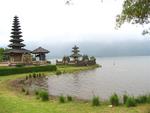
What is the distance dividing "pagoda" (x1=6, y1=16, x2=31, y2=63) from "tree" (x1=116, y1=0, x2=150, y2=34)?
72.1 m

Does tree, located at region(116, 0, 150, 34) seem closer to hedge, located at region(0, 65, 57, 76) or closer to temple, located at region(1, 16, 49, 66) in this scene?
hedge, located at region(0, 65, 57, 76)

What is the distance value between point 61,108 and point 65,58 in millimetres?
91562

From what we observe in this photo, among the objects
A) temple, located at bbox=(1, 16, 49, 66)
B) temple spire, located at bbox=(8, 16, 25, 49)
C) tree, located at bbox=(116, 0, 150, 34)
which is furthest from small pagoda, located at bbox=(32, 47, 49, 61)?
tree, located at bbox=(116, 0, 150, 34)

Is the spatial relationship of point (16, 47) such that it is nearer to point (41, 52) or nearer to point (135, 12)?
point (41, 52)

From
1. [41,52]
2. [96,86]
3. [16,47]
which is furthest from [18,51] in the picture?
[96,86]

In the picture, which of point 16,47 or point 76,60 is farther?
point 76,60

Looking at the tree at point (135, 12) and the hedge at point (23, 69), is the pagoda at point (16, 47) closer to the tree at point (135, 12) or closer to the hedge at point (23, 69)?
the hedge at point (23, 69)

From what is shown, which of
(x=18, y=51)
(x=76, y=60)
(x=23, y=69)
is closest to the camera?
(x=23, y=69)

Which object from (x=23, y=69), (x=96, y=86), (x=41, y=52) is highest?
(x=41, y=52)

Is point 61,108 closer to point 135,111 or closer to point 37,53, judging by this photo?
point 135,111

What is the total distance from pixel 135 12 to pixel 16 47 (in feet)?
260

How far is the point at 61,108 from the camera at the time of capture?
2056 centimetres

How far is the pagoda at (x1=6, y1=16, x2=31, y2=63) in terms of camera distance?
302 feet

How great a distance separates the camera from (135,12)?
18.5m
